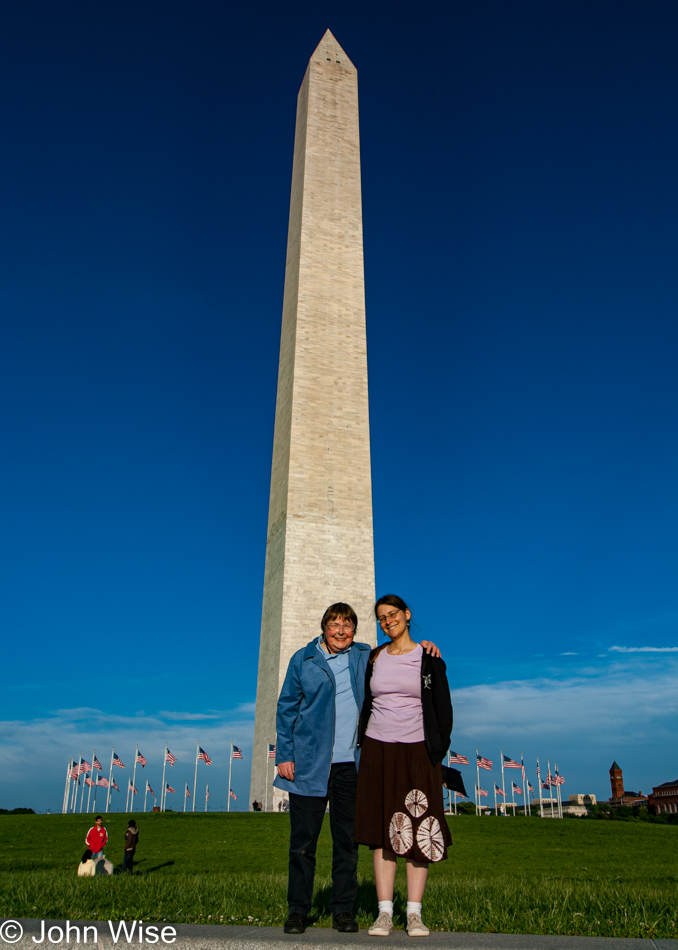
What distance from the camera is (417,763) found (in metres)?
4.42

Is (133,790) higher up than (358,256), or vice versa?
(358,256)

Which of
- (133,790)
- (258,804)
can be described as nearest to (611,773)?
(133,790)

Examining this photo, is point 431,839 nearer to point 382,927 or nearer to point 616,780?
point 382,927

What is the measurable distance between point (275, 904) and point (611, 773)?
97.5 metres

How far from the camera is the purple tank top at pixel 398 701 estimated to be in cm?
451

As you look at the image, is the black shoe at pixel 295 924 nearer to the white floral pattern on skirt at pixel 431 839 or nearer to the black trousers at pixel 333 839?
the black trousers at pixel 333 839

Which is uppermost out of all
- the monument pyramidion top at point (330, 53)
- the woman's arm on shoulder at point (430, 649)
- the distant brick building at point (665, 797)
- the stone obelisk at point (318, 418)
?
the monument pyramidion top at point (330, 53)

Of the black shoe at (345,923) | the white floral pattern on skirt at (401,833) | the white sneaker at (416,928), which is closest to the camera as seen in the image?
the white sneaker at (416,928)

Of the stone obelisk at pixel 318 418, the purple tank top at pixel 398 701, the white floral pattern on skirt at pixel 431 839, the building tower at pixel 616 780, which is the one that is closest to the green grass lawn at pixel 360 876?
the white floral pattern on skirt at pixel 431 839

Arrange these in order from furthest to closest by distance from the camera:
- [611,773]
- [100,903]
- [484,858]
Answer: [611,773], [484,858], [100,903]

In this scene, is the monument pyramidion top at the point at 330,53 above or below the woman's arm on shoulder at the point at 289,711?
above

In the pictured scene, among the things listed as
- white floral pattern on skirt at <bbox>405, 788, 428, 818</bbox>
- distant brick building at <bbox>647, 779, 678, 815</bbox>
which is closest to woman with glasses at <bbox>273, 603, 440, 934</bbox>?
white floral pattern on skirt at <bbox>405, 788, 428, 818</bbox>

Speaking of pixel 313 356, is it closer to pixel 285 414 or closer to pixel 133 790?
pixel 285 414

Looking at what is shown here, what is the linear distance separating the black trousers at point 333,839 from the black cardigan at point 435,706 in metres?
0.63
